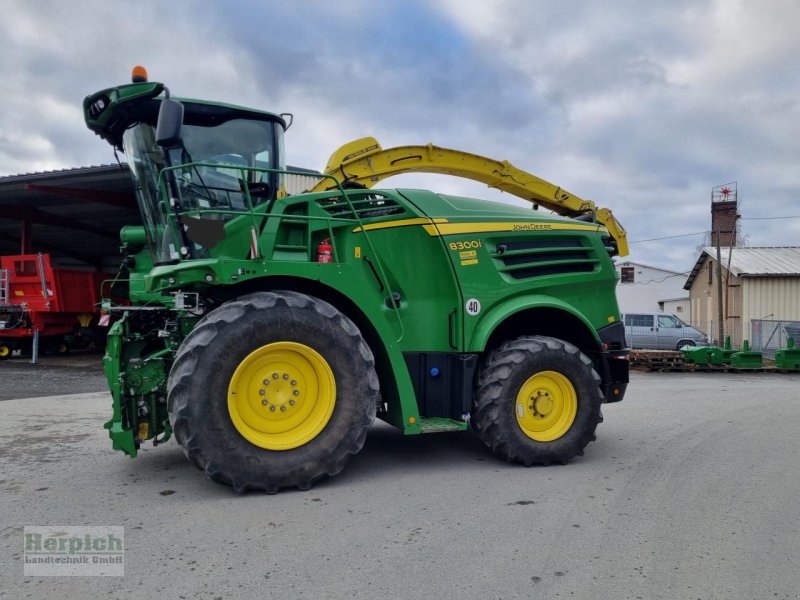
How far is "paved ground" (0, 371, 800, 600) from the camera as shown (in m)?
2.89

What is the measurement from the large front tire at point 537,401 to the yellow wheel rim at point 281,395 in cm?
142

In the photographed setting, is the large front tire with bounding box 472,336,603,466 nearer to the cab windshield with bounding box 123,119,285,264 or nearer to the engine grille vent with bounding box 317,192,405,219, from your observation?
the engine grille vent with bounding box 317,192,405,219

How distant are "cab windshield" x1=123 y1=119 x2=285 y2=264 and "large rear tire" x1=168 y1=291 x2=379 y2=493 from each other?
34.2 inches

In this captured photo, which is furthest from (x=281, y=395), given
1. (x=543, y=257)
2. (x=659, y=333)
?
(x=659, y=333)

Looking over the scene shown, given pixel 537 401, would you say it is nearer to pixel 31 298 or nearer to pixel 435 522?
pixel 435 522

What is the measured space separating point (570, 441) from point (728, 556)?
76.0 inches

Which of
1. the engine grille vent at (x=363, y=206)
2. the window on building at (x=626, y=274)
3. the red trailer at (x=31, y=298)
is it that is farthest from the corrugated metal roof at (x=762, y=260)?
the red trailer at (x=31, y=298)

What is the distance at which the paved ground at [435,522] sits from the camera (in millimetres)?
2891

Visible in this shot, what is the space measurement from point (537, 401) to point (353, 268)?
1.98m

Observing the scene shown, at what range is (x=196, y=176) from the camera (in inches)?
181

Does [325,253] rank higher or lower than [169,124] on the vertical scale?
lower

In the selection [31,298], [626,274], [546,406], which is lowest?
[546,406]

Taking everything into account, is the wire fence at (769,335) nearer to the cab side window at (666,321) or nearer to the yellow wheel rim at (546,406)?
the cab side window at (666,321)

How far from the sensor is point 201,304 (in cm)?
454
